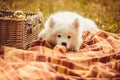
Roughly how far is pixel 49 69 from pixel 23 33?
3.32 feet

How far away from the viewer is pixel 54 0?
7227 mm

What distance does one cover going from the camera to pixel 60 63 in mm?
3068

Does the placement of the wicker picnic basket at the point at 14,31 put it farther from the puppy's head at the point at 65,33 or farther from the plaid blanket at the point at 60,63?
the puppy's head at the point at 65,33

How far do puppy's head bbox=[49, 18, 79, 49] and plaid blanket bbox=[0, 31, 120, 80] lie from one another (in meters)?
0.09

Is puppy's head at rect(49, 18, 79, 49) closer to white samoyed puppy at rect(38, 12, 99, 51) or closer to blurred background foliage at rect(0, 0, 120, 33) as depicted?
white samoyed puppy at rect(38, 12, 99, 51)

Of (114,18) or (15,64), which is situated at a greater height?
(114,18)

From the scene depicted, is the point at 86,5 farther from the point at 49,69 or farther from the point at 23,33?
the point at 49,69

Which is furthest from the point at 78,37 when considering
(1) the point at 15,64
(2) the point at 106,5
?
(2) the point at 106,5

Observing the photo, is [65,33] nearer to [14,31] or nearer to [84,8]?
[14,31]

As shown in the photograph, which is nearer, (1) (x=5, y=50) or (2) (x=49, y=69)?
(2) (x=49, y=69)

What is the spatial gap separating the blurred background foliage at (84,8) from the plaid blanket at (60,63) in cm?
177

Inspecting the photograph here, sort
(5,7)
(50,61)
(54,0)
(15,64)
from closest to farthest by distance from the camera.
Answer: (15,64), (50,61), (5,7), (54,0)

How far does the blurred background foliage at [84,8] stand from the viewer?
18.5ft

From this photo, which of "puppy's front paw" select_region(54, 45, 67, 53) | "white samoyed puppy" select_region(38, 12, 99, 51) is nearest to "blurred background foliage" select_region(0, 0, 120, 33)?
"white samoyed puppy" select_region(38, 12, 99, 51)
